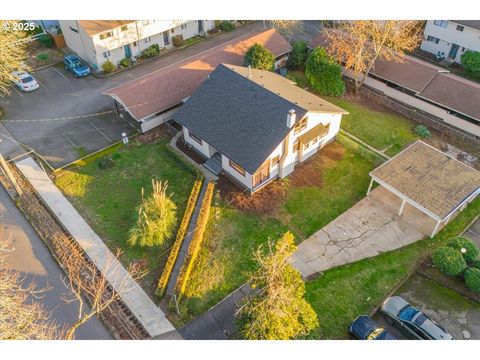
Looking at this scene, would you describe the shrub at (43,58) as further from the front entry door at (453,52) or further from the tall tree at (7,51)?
the front entry door at (453,52)

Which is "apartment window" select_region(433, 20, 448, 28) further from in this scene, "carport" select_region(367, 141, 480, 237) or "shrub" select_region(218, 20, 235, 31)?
"shrub" select_region(218, 20, 235, 31)

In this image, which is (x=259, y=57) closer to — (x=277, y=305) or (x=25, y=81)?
(x=25, y=81)

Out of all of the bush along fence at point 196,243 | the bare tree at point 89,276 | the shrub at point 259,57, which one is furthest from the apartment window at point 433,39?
the bare tree at point 89,276

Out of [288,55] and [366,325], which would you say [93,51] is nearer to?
[288,55]

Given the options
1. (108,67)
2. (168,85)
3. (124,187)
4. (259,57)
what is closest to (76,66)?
(108,67)

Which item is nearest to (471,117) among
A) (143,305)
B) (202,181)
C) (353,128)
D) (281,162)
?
(353,128)

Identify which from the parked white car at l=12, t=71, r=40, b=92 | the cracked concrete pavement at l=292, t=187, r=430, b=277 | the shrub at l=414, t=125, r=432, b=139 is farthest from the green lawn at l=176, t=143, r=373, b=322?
the parked white car at l=12, t=71, r=40, b=92

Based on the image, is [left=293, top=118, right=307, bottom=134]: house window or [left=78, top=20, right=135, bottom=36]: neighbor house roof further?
[left=78, top=20, right=135, bottom=36]: neighbor house roof
